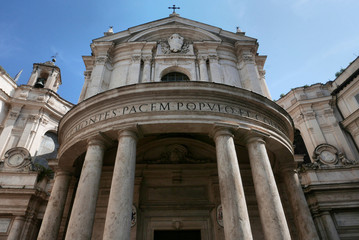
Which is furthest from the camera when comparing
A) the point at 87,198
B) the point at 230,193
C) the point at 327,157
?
the point at 327,157

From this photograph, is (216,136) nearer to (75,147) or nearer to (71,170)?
→ (75,147)

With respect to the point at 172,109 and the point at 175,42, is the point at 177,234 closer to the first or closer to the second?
the point at 172,109

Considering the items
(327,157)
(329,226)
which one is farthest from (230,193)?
(327,157)

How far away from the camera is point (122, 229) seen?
7004 millimetres

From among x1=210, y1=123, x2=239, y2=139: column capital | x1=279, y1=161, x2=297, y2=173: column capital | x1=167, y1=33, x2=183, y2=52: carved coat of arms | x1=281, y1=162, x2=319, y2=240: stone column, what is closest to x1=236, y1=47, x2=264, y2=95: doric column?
x1=167, y1=33, x2=183, y2=52: carved coat of arms

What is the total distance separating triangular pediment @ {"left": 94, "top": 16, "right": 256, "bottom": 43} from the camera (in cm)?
1535

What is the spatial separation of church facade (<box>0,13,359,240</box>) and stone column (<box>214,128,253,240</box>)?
0.03m

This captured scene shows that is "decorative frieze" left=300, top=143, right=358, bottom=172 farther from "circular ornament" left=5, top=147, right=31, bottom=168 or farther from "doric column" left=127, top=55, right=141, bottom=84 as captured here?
"circular ornament" left=5, top=147, right=31, bottom=168

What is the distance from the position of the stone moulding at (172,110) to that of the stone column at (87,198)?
74 centimetres

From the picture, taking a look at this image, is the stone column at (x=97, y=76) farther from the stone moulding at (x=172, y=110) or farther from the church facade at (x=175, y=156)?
the stone moulding at (x=172, y=110)

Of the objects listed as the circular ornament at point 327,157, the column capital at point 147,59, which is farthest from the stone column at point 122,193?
the circular ornament at point 327,157

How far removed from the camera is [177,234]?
441 inches

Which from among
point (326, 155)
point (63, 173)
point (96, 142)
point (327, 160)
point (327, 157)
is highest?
point (326, 155)

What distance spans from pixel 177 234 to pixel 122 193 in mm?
4831
